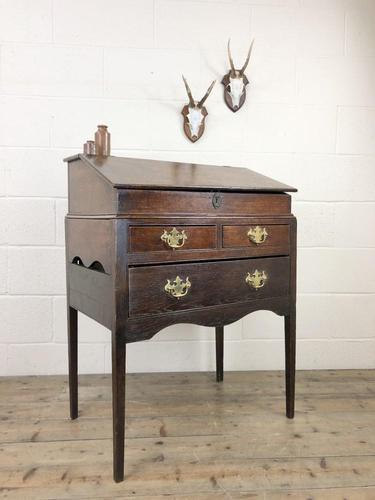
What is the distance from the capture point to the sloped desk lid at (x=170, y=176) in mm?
1492

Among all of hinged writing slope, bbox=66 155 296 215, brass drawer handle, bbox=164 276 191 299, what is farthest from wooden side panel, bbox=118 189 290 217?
brass drawer handle, bbox=164 276 191 299

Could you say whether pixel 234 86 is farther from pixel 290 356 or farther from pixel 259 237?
pixel 290 356

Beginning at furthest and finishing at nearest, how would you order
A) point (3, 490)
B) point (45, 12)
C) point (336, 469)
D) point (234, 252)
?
point (45, 12) → point (234, 252) → point (336, 469) → point (3, 490)

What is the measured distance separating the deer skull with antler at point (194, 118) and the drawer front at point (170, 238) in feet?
3.06

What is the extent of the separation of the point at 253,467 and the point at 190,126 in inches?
68.6

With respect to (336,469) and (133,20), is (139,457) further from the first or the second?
(133,20)

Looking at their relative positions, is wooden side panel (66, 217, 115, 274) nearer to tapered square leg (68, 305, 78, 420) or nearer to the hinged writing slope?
the hinged writing slope

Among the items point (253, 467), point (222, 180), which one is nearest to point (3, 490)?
point (253, 467)

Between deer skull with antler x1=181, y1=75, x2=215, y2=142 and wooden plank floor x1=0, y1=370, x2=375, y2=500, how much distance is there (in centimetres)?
142

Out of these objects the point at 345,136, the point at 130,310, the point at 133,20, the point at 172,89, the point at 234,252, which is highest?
the point at 133,20

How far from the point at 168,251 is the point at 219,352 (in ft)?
3.43

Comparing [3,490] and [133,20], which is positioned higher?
[133,20]

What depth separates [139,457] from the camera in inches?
63.8

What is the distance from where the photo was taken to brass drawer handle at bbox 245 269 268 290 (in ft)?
5.83
